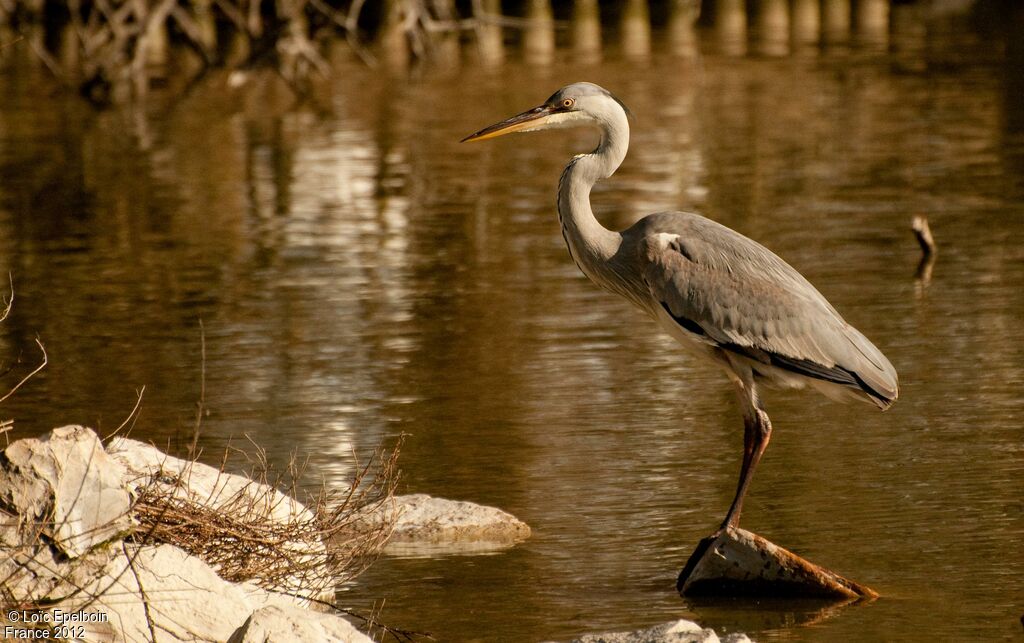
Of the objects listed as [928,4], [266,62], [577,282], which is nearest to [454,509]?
[577,282]

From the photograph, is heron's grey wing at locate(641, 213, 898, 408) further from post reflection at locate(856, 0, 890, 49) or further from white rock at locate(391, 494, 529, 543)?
post reflection at locate(856, 0, 890, 49)

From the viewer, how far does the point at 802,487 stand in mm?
8219

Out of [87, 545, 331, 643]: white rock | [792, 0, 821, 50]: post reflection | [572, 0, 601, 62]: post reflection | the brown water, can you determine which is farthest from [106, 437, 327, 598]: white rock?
[792, 0, 821, 50]: post reflection

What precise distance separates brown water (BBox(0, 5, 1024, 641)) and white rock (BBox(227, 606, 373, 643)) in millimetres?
819

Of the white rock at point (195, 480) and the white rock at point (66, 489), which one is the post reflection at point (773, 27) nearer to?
the white rock at point (195, 480)

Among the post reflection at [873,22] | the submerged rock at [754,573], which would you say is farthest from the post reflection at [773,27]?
the submerged rock at [754,573]

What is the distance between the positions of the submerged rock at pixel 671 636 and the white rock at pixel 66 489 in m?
1.64

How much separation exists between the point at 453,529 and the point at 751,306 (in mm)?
1588

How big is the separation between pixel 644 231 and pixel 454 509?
1.48m

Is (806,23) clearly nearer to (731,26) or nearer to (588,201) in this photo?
(731,26)

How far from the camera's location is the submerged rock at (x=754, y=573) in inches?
264

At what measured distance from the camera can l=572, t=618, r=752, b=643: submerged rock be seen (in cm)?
571

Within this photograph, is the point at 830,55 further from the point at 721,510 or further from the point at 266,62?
the point at 721,510

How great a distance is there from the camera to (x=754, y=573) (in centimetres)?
684
